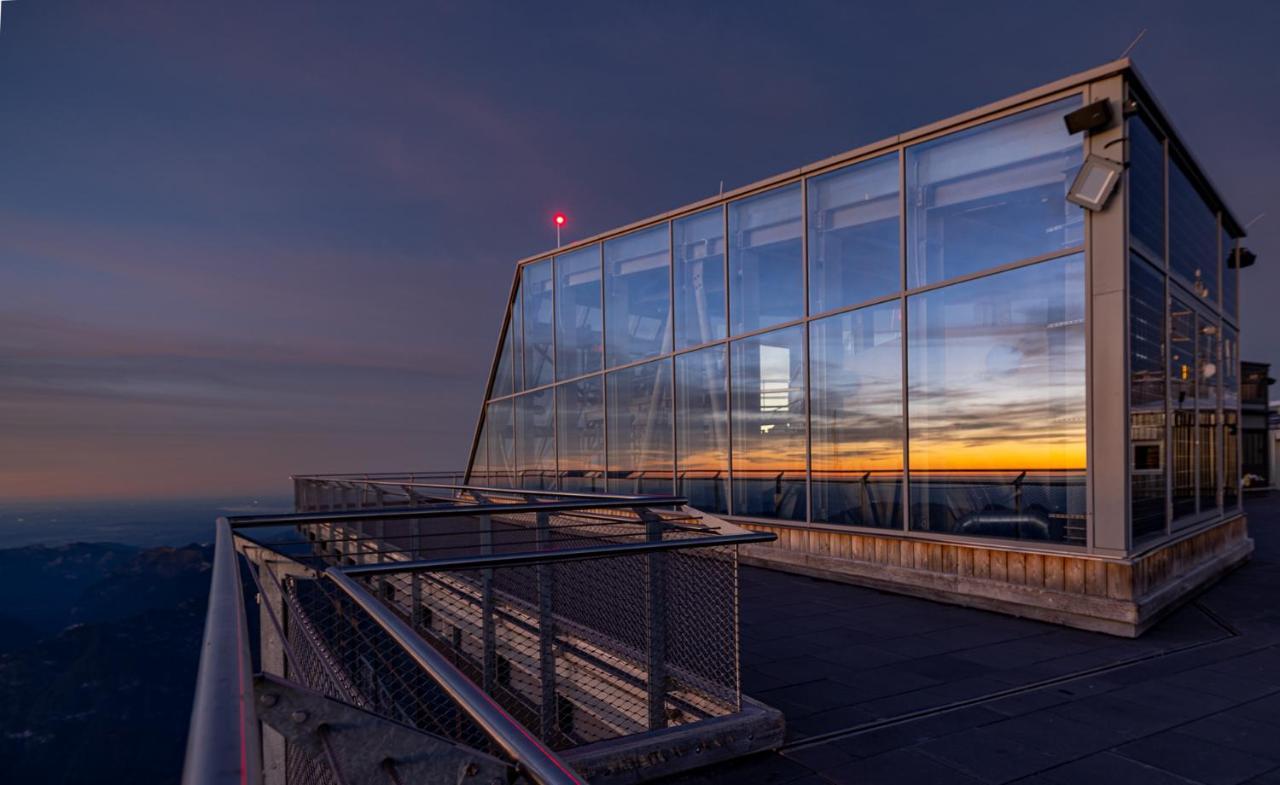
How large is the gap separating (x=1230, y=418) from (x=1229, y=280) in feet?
7.32

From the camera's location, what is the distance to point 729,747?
13.6 ft

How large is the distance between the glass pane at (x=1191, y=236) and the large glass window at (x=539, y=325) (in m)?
10.7

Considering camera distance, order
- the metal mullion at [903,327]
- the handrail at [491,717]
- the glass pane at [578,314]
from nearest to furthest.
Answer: the handrail at [491,717] → the metal mullion at [903,327] → the glass pane at [578,314]

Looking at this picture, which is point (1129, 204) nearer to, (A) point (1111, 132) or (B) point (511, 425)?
(A) point (1111, 132)

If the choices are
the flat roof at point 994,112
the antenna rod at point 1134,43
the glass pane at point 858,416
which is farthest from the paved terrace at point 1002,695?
the antenna rod at point 1134,43

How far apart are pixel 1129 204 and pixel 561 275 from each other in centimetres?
1053

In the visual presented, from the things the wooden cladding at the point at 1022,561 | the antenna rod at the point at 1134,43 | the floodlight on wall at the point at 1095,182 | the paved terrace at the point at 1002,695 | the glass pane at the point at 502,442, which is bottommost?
the paved terrace at the point at 1002,695

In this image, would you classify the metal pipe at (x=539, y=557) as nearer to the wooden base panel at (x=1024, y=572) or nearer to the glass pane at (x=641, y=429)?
the wooden base panel at (x=1024, y=572)

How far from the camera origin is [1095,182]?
720 centimetres

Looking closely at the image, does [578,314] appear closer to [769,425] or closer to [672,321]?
[672,321]

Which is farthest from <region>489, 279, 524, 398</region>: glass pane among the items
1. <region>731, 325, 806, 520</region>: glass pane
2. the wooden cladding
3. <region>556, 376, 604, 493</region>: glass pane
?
the wooden cladding

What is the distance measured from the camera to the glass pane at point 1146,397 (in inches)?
295

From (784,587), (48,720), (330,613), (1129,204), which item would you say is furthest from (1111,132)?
(48,720)

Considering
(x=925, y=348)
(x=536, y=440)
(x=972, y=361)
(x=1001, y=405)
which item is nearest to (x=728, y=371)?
(x=925, y=348)
